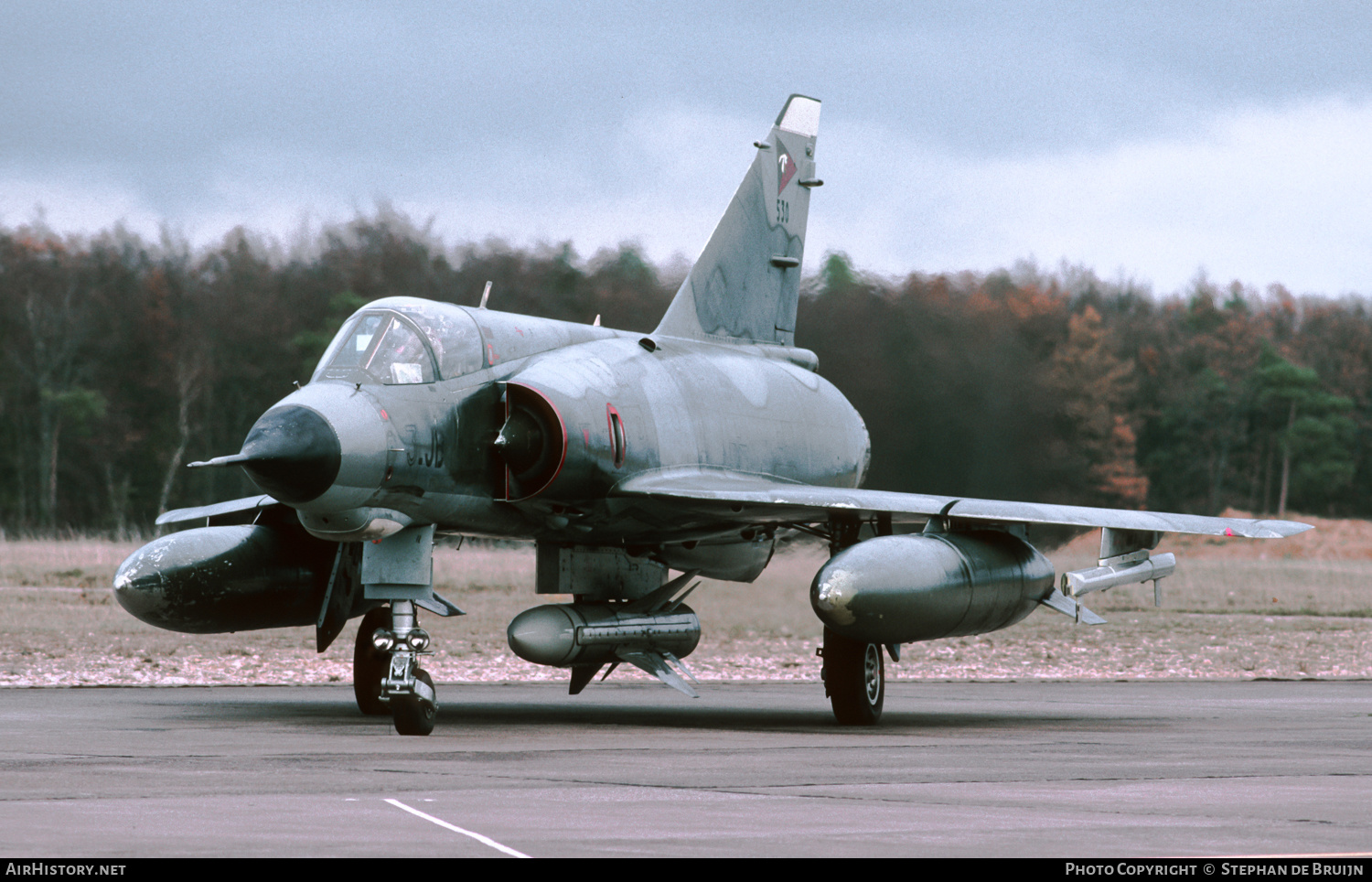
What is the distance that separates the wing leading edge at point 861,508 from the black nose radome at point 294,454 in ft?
9.31

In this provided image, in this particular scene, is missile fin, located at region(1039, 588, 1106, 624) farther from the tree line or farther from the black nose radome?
the tree line

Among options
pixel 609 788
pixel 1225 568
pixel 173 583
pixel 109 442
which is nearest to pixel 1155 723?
pixel 609 788

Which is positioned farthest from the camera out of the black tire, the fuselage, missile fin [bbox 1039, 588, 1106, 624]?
missile fin [bbox 1039, 588, 1106, 624]

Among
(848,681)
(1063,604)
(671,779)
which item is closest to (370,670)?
(848,681)

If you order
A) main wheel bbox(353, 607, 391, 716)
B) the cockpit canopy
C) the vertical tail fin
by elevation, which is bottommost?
main wheel bbox(353, 607, 391, 716)

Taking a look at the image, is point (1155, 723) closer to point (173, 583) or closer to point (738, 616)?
point (738, 616)

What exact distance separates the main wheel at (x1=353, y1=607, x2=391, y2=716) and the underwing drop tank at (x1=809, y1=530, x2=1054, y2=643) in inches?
145

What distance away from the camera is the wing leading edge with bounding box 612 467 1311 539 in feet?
42.8

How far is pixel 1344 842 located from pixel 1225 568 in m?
31.3

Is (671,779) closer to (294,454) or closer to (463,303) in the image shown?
(294,454)

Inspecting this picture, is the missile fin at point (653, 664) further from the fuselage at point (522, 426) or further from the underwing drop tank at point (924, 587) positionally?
the underwing drop tank at point (924, 587)

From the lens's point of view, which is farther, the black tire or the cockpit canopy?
the cockpit canopy

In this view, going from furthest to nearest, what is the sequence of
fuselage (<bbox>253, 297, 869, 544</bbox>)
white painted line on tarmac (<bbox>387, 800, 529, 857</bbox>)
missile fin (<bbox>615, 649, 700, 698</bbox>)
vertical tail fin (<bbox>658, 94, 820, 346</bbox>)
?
vertical tail fin (<bbox>658, 94, 820, 346</bbox>) → missile fin (<bbox>615, 649, 700, 698</bbox>) → fuselage (<bbox>253, 297, 869, 544</bbox>) → white painted line on tarmac (<bbox>387, 800, 529, 857</bbox>)

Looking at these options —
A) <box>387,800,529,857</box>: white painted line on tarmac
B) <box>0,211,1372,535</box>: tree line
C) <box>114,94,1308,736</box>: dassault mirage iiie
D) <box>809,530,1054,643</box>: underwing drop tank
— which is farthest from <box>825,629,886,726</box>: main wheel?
<box>0,211,1372,535</box>: tree line
